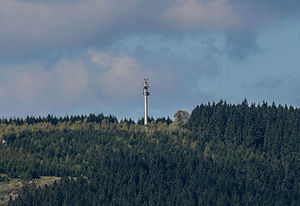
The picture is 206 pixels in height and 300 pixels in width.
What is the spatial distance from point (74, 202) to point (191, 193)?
29716 mm

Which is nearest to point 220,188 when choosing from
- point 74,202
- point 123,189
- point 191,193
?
point 191,193

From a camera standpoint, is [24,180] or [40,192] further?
[24,180]

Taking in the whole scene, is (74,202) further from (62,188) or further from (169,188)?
(169,188)

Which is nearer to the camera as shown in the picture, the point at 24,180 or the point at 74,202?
the point at 74,202

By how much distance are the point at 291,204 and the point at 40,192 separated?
64.1 meters

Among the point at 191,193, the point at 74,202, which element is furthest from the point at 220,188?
the point at 74,202

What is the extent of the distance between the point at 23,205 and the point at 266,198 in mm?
61190

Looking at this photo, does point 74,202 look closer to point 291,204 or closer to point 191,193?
point 191,193

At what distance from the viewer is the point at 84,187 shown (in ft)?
632

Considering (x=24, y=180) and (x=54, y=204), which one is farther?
(x=24, y=180)

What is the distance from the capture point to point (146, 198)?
18562 centimetres

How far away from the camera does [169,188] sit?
650 ft

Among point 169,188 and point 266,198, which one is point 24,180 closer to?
point 169,188

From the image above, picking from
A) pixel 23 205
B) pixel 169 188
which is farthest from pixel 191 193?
pixel 23 205
